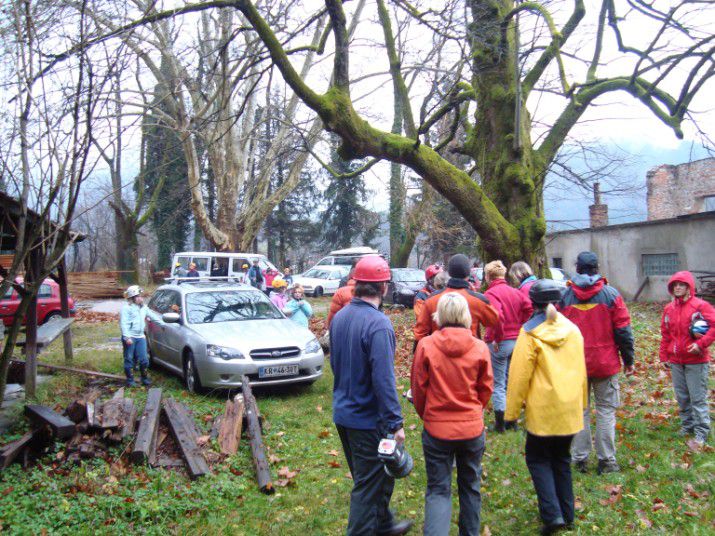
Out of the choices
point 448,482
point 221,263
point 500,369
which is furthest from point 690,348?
point 221,263

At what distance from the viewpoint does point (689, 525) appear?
415 cm

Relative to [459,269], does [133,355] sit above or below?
below

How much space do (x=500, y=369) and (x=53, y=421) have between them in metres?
4.78

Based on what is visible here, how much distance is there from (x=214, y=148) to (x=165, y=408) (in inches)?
727

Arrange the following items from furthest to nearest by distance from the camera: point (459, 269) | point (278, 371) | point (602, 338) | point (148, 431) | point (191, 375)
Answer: point (191, 375)
point (278, 371)
point (148, 431)
point (459, 269)
point (602, 338)

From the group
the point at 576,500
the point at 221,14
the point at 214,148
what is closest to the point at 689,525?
the point at 576,500

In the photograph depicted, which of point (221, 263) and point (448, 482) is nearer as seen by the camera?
point (448, 482)

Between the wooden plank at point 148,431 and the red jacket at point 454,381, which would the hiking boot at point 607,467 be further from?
the wooden plank at point 148,431

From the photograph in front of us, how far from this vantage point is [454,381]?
3635mm

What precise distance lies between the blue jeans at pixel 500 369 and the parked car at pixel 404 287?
551 inches

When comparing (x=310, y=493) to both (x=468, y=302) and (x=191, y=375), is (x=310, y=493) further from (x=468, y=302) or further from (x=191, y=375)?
(x=191, y=375)

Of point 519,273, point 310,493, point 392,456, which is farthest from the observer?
point 519,273

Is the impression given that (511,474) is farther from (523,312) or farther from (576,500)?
(523,312)

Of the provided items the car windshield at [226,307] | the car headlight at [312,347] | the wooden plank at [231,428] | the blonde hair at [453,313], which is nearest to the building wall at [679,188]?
the car windshield at [226,307]
